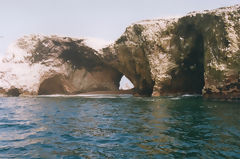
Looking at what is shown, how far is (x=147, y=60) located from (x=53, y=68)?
18991mm

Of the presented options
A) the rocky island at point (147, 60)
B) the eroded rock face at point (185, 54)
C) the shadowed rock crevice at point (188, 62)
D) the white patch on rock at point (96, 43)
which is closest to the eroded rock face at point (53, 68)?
the rocky island at point (147, 60)

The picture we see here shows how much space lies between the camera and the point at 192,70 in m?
25.2

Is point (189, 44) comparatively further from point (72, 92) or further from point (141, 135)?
point (72, 92)

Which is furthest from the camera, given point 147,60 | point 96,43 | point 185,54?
point 96,43

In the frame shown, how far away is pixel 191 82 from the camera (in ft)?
85.0

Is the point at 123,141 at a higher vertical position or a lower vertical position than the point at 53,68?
lower

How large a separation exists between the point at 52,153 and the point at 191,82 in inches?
921

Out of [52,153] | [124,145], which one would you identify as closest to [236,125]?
[124,145]

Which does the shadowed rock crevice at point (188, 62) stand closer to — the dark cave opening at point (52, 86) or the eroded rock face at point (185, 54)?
the eroded rock face at point (185, 54)

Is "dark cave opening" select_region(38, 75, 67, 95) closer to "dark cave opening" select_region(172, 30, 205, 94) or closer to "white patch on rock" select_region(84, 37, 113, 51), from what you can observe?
"white patch on rock" select_region(84, 37, 113, 51)

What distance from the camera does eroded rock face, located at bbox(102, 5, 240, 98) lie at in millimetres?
18719

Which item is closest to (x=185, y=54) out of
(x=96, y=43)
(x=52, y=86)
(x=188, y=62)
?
(x=188, y=62)

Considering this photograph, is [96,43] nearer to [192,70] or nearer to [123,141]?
[192,70]

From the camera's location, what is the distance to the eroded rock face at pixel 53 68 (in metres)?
36.2
